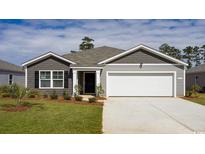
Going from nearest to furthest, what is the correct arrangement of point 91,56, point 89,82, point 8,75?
point 89,82 < point 91,56 < point 8,75

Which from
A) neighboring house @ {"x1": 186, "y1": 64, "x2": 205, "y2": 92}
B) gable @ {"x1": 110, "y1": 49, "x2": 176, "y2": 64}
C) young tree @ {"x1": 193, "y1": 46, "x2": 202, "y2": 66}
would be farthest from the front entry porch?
young tree @ {"x1": 193, "y1": 46, "x2": 202, "y2": 66}

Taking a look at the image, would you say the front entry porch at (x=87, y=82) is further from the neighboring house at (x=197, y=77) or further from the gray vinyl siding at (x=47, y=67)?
the neighboring house at (x=197, y=77)

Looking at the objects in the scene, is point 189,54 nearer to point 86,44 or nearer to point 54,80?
point 86,44

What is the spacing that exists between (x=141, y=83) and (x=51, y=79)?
7877 millimetres

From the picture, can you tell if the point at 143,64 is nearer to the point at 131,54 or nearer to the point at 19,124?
the point at 131,54

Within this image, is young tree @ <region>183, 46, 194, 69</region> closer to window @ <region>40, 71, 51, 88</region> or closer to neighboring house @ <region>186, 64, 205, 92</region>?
neighboring house @ <region>186, 64, 205, 92</region>

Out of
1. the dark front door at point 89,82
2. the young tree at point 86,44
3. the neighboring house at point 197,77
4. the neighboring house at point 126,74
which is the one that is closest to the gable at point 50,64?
the neighboring house at point 126,74

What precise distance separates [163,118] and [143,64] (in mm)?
9989

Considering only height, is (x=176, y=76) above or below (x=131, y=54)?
below

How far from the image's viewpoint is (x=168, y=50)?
65.3 meters

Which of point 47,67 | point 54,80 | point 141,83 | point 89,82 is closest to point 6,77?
point 47,67

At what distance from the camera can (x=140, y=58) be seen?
1931 cm
